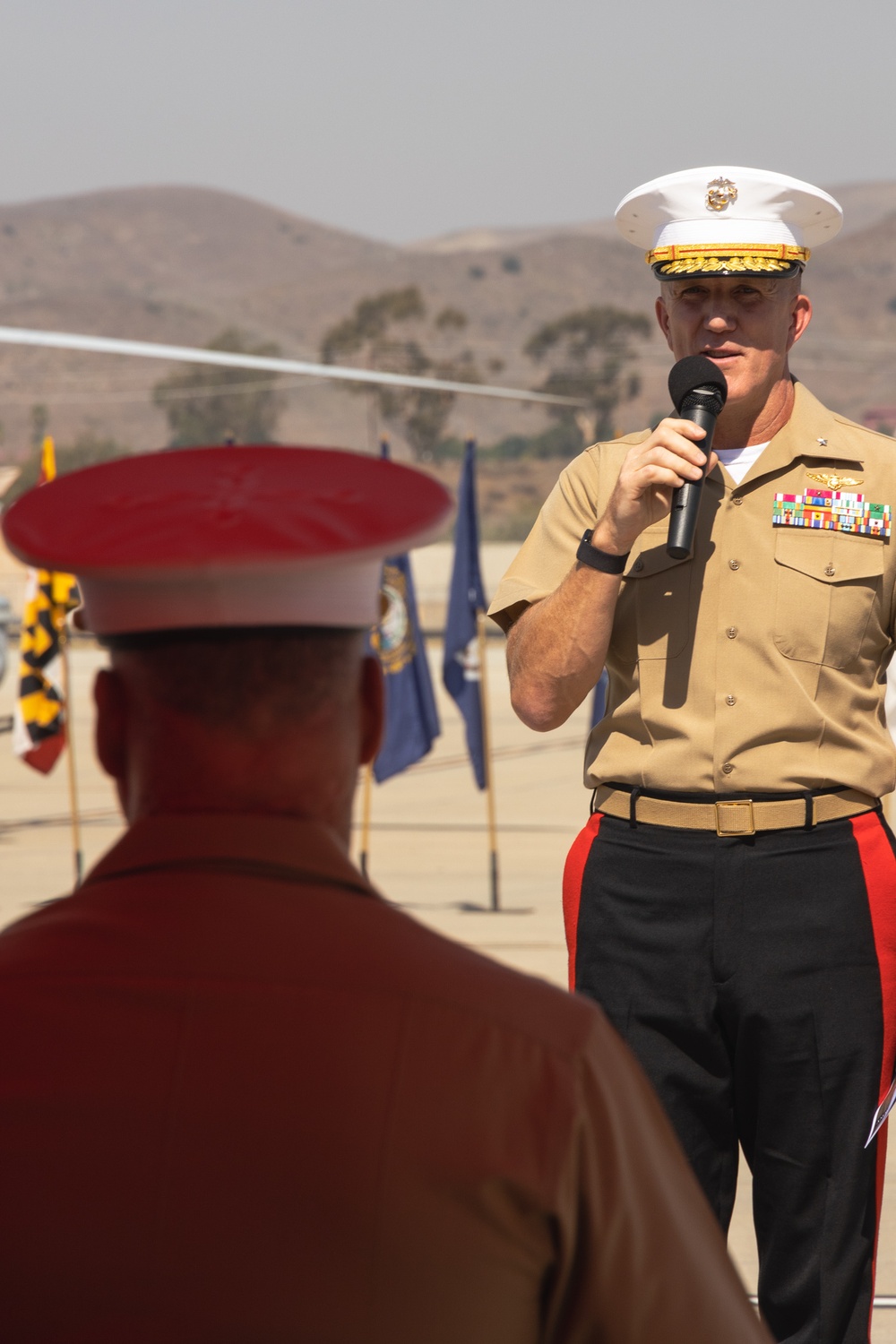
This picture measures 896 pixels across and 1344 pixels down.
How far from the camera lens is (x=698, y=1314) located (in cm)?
122

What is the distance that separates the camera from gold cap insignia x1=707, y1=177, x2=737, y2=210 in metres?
2.85

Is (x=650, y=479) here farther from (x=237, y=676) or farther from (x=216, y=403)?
(x=216, y=403)

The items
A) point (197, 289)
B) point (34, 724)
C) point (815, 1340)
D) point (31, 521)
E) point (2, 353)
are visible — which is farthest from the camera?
point (197, 289)

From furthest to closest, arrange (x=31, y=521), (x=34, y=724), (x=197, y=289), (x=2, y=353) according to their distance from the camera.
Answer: (x=197, y=289)
(x=2, y=353)
(x=34, y=724)
(x=31, y=521)

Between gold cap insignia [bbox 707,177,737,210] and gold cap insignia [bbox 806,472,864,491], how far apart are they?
0.47m

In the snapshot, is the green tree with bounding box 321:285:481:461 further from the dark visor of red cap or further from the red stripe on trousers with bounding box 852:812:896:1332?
the dark visor of red cap

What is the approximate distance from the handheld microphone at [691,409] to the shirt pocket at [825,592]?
228 mm

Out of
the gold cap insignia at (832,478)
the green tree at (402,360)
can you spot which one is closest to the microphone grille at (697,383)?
the gold cap insignia at (832,478)

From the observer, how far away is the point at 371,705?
1.36m

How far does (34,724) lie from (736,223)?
7159mm

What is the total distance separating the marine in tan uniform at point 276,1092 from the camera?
1160 millimetres

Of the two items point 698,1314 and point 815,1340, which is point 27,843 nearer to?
point 815,1340

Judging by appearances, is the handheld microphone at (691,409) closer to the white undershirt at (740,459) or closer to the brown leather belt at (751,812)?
the white undershirt at (740,459)

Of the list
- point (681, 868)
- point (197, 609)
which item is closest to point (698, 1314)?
point (197, 609)
